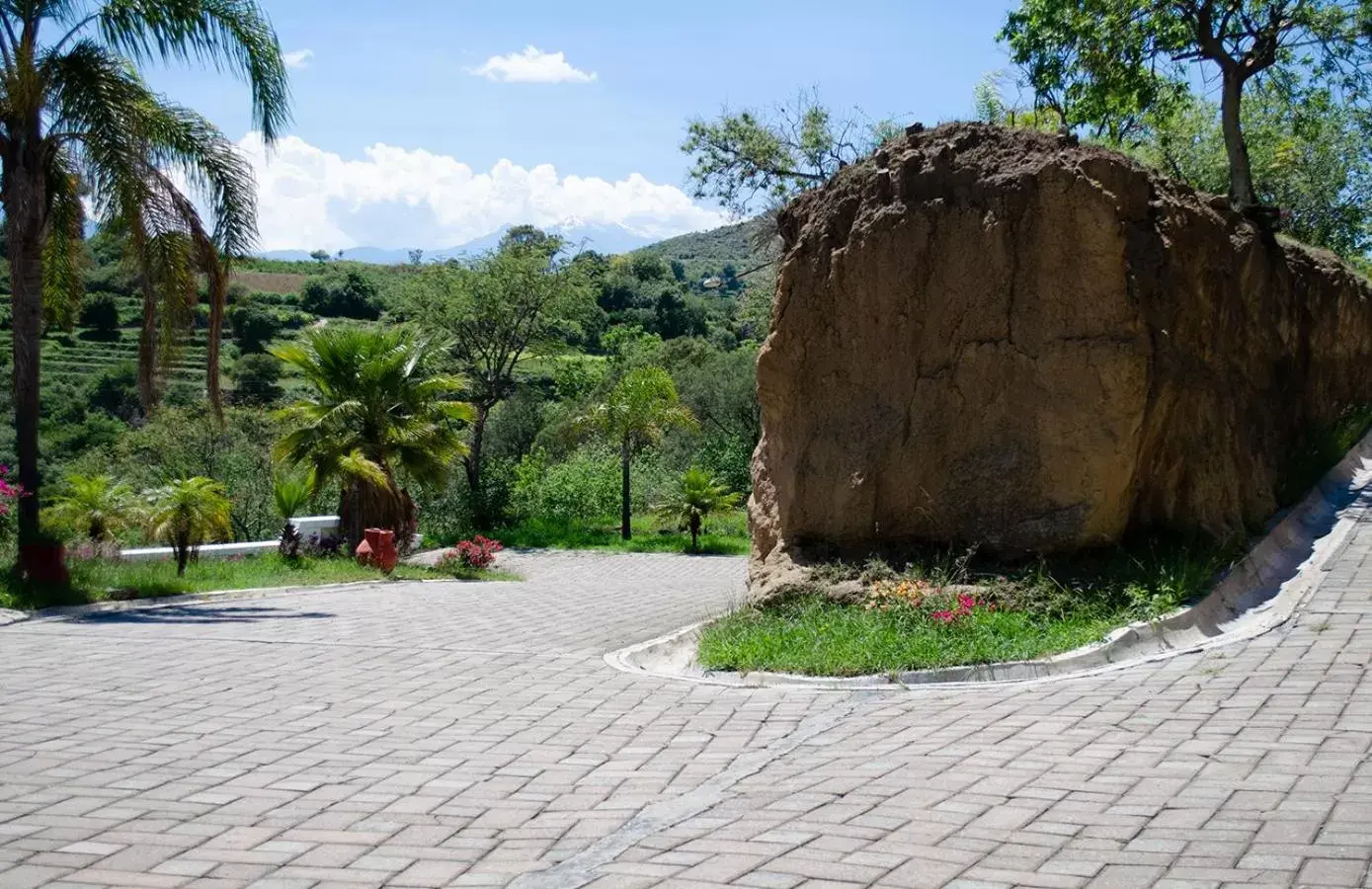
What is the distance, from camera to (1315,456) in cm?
1413

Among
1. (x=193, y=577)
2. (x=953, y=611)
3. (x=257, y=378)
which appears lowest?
(x=193, y=577)

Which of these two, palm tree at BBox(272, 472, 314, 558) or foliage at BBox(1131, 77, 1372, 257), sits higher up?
foliage at BBox(1131, 77, 1372, 257)

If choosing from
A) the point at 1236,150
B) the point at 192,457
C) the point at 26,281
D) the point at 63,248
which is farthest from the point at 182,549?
the point at 192,457

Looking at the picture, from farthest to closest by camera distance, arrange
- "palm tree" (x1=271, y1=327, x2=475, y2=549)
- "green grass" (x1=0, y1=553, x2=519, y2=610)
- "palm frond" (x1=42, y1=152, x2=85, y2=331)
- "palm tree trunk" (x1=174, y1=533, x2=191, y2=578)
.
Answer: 1. "palm tree" (x1=271, y1=327, x2=475, y2=549)
2. "palm tree trunk" (x1=174, y1=533, x2=191, y2=578)
3. "palm frond" (x1=42, y1=152, x2=85, y2=331)
4. "green grass" (x1=0, y1=553, x2=519, y2=610)

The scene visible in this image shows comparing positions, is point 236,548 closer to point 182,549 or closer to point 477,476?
point 182,549

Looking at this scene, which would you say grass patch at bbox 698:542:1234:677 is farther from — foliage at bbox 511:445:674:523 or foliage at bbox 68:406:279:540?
foliage at bbox 68:406:279:540

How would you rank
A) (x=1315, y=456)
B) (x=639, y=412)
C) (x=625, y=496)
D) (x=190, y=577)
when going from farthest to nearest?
(x=625, y=496)
(x=639, y=412)
(x=190, y=577)
(x=1315, y=456)

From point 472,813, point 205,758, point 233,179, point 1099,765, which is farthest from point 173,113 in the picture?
point 1099,765

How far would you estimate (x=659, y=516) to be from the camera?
2697cm

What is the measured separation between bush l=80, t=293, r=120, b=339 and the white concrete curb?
187 feet

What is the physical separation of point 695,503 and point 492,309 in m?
8.61

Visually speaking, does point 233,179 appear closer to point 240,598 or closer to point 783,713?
point 240,598

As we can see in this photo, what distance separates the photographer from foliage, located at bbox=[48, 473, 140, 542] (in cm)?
1853

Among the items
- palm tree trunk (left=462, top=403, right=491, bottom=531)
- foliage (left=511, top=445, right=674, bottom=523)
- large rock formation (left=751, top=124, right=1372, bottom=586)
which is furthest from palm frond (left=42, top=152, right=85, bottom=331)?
foliage (left=511, top=445, right=674, bottom=523)
